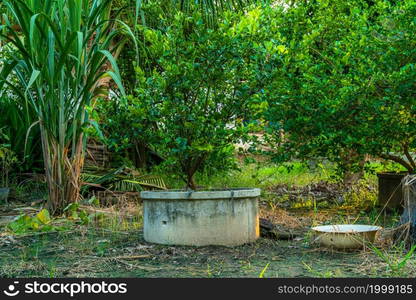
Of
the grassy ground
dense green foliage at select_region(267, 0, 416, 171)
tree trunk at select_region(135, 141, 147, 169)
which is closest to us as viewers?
the grassy ground

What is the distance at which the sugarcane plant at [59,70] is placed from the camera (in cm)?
428

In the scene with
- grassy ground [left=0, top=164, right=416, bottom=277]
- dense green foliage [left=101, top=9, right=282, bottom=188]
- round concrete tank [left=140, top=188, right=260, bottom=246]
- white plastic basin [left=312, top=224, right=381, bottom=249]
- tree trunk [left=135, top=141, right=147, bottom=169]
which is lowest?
grassy ground [left=0, top=164, right=416, bottom=277]

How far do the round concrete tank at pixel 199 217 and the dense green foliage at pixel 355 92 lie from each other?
942 millimetres

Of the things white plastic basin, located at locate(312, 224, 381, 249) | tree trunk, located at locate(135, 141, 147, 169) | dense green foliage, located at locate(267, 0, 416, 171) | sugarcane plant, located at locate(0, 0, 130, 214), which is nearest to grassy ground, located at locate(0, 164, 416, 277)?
white plastic basin, located at locate(312, 224, 381, 249)

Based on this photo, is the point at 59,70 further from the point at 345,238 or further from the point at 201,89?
the point at 345,238

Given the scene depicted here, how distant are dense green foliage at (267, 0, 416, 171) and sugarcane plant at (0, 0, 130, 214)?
152 centimetres

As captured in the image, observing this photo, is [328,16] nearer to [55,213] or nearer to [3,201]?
[55,213]

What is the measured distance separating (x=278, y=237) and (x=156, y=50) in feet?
5.24

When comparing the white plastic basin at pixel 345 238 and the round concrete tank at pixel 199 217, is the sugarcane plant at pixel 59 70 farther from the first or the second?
the white plastic basin at pixel 345 238

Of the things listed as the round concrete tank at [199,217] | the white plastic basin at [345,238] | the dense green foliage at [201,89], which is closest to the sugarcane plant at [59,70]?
the dense green foliage at [201,89]

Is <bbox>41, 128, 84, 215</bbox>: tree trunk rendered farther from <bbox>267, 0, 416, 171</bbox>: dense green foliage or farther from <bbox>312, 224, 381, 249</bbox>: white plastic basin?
<bbox>312, 224, 381, 249</bbox>: white plastic basin

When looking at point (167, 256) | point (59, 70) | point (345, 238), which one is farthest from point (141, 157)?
point (345, 238)

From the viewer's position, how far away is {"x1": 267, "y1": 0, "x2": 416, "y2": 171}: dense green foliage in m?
4.17

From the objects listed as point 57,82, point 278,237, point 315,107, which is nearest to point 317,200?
point 315,107
